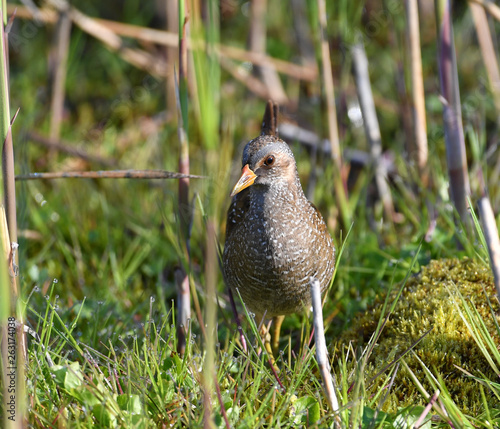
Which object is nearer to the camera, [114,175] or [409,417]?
[409,417]

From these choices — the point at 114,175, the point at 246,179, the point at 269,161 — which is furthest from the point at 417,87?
the point at 114,175

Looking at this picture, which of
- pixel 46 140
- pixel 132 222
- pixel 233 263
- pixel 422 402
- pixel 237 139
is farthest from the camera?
pixel 237 139

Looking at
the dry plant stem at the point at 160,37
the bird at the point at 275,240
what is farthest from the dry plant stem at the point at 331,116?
the dry plant stem at the point at 160,37

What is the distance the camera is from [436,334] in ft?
7.34

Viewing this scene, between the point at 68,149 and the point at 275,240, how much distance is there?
2.28 m

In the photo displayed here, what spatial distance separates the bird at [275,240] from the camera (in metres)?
2.32

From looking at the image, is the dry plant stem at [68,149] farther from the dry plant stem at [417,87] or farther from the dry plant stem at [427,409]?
the dry plant stem at [427,409]

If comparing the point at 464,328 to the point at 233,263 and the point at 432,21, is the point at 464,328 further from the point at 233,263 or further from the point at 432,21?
the point at 432,21

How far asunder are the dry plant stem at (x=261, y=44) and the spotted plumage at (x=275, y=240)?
2189 mm

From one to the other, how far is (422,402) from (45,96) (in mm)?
3983

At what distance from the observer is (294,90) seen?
5.20 metres

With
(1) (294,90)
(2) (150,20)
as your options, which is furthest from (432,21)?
(2) (150,20)

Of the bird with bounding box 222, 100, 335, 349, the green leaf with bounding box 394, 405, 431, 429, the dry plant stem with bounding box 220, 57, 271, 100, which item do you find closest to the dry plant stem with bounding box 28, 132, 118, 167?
the dry plant stem with bounding box 220, 57, 271, 100

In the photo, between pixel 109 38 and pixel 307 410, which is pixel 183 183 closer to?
pixel 307 410
